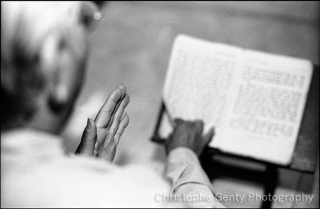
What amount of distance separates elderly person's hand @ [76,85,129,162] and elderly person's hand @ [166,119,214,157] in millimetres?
278

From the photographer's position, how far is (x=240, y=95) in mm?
758

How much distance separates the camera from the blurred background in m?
0.89

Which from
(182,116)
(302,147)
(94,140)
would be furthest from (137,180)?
(302,147)

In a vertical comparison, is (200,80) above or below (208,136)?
above

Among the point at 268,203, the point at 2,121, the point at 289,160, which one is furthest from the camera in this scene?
the point at 268,203

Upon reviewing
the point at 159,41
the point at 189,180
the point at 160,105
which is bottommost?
the point at 189,180

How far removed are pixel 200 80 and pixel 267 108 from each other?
0.53ft

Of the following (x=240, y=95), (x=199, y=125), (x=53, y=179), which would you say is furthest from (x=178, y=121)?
(x=53, y=179)

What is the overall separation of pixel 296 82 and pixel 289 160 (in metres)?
0.17

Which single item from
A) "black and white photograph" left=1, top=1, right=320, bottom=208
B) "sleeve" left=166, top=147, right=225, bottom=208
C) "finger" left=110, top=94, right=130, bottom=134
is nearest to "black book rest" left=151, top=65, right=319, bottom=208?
"black and white photograph" left=1, top=1, right=320, bottom=208

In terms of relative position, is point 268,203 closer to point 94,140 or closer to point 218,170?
point 218,170

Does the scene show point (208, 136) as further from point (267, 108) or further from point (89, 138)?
point (89, 138)

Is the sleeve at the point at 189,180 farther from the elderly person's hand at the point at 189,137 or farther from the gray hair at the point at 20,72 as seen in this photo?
the gray hair at the point at 20,72

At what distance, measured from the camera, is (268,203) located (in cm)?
82
